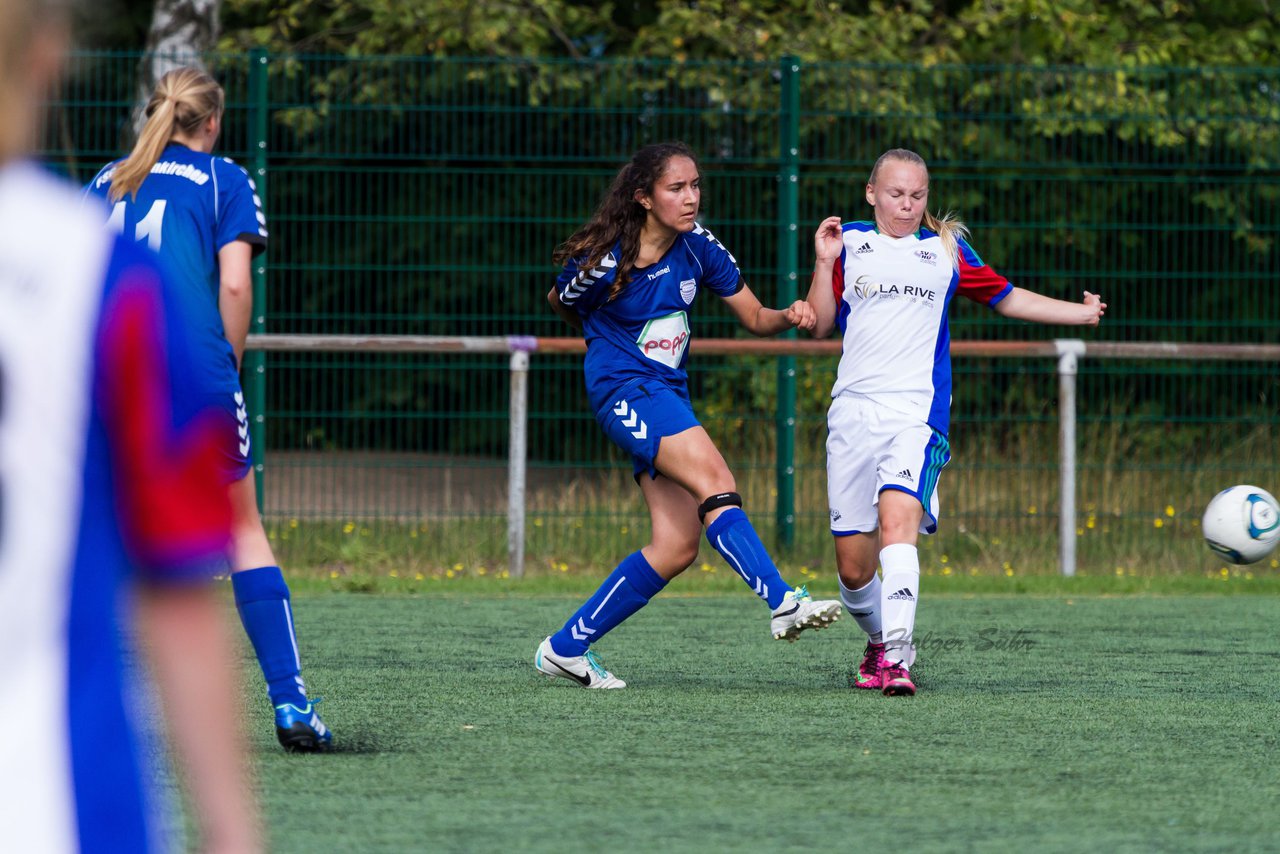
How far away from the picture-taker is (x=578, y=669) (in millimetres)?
5992

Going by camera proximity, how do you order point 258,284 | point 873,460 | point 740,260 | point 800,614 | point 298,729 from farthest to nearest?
point 740,260
point 258,284
point 873,460
point 800,614
point 298,729

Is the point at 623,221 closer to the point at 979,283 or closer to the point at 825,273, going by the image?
the point at 825,273

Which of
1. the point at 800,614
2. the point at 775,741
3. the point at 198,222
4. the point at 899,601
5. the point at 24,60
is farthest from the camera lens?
the point at 899,601

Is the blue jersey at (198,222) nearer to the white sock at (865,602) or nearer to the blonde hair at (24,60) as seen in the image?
the white sock at (865,602)

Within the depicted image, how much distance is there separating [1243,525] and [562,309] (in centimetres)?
306

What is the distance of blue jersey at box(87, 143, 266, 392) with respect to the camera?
4.45 meters

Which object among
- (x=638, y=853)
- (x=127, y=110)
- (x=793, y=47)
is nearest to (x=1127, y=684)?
(x=638, y=853)

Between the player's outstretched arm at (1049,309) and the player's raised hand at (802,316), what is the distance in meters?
0.72

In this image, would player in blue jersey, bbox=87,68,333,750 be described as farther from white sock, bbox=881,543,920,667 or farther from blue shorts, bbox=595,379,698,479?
white sock, bbox=881,543,920,667

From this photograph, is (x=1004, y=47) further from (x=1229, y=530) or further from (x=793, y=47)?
(x=1229, y=530)

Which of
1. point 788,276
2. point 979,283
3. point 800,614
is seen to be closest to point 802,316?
point 979,283

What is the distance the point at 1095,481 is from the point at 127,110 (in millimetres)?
5929

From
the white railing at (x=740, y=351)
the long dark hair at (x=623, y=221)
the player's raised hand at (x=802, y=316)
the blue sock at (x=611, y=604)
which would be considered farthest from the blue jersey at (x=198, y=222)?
the white railing at (x=740, y=351)

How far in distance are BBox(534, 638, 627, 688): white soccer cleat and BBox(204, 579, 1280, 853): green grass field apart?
6 centimetres
